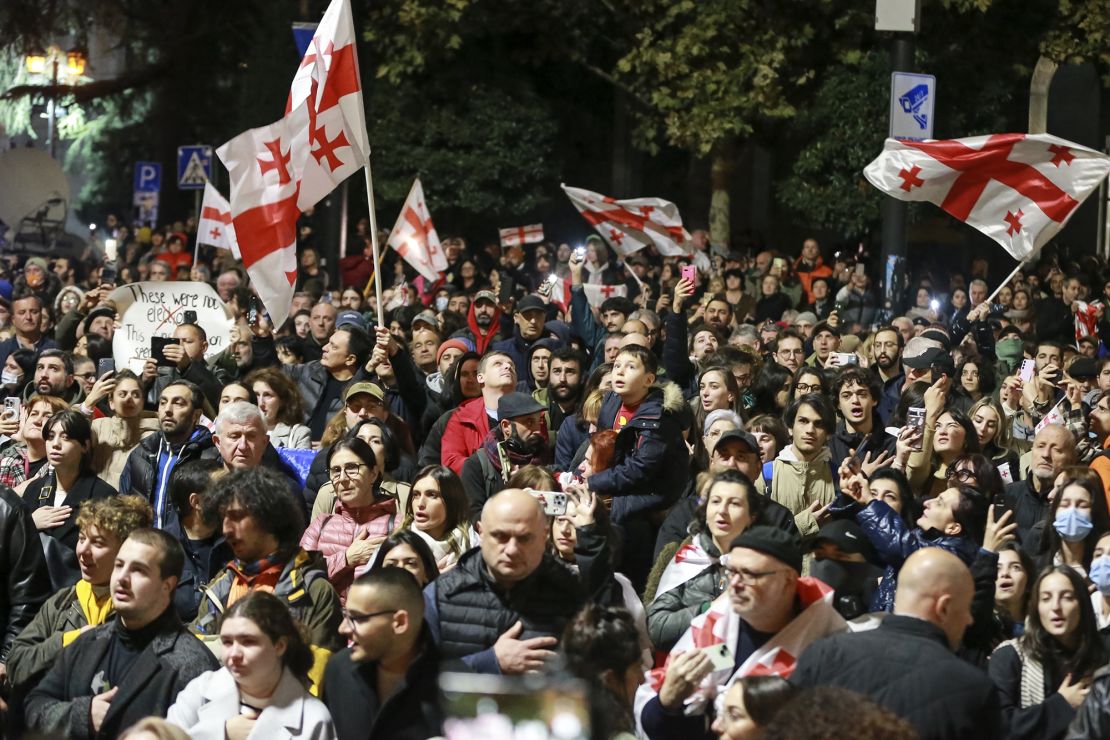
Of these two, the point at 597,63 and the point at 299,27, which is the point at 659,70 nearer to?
the point at 597,63

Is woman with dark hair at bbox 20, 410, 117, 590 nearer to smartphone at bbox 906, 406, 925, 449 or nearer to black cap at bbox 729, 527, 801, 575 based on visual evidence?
black cap at bbox 729, 527, 801, 575

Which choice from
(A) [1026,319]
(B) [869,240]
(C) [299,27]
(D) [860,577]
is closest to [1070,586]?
(D) [860,577]

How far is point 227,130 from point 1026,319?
1956 centimetres

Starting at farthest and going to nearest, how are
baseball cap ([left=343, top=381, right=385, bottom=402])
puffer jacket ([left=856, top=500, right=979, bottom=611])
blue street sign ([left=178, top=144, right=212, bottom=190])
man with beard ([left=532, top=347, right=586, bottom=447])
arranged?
blue street sign ([left=178, top=144, right=212, bottom=190])
man with beard ([left=532, top=347, right=586, bottom=447])
baseball cap ([left=343, top=381, right=385, bottom=402])
puffer jacket ([left=856, top=500, right=979, bottom=611])

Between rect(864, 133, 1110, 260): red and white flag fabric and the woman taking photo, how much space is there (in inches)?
205

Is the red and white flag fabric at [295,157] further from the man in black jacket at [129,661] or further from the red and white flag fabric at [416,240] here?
the red and white flag fabric at [416,240]

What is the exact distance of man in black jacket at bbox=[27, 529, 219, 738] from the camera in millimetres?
6066

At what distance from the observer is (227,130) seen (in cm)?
3288

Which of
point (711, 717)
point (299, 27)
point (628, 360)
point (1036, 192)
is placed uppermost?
point (299, 27)

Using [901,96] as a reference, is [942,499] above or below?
below

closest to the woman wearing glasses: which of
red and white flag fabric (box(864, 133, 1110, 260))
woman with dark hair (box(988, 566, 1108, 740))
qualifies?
woman with dark hair (box(988, 566, 1108, 740))

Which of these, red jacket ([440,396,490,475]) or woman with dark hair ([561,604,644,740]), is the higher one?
red jacket ([440,396,490,475])

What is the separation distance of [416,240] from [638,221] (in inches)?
83.0

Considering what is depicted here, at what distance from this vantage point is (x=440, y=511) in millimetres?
7574
